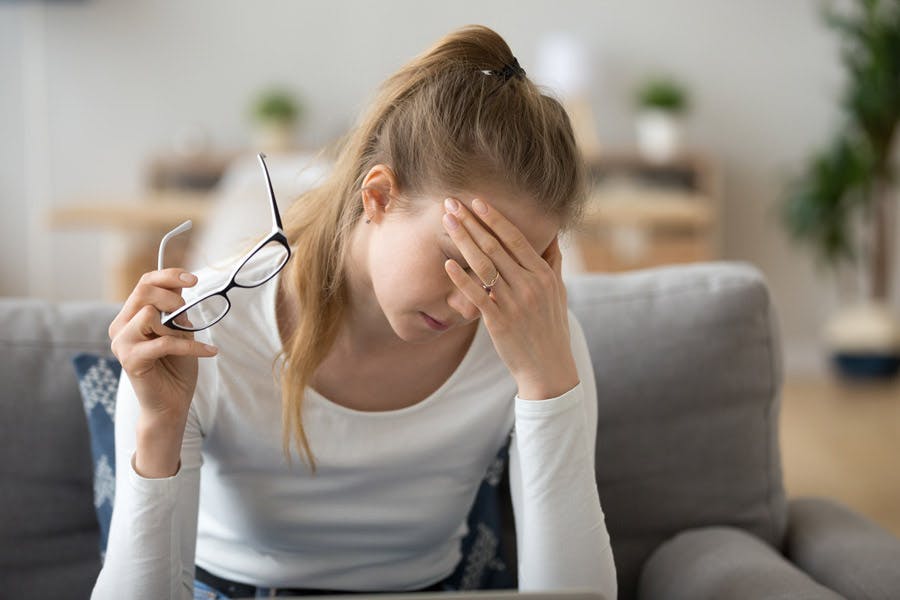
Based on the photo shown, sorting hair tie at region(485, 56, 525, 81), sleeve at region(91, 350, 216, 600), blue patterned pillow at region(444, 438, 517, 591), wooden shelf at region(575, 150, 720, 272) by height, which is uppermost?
hair tie at region(485, 56, 525, 81)

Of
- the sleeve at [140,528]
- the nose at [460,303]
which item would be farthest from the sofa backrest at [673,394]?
the nose at [460,303]

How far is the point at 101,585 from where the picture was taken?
1.19m

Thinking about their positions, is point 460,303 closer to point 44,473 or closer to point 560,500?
point 560,500

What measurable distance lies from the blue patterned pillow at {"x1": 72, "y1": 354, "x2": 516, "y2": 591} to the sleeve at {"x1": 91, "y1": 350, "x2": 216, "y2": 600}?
0.61 feet

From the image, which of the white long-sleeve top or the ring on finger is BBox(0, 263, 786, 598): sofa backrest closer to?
the white long-sleeve top

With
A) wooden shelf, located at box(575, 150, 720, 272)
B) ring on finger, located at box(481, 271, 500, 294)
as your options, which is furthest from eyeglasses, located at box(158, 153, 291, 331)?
wooden shelf, located at box(575, 150, 720, 272)

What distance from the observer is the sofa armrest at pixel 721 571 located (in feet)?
4.02

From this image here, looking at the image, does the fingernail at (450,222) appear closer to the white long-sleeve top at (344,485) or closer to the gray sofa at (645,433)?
the white long-sleeve top at (344,485)

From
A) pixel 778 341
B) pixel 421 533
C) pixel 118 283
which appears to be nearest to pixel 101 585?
pixel 421 533

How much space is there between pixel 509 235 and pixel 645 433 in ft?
1.68

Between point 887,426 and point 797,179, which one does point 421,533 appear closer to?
point 887,426

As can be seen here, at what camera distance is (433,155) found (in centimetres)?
117

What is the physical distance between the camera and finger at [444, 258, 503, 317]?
1.13 m

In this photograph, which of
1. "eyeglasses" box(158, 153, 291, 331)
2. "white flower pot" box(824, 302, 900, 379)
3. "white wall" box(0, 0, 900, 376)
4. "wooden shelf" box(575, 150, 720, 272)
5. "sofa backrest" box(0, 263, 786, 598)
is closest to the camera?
"eyeglasses" box(158, 153, 291, 331)
